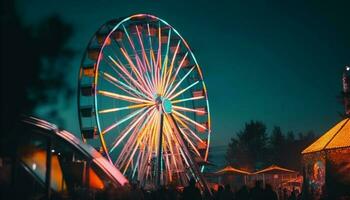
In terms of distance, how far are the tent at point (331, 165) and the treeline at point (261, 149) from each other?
34354 mm

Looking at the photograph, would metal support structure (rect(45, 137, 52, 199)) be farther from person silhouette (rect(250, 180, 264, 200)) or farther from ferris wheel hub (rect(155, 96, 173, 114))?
ferris wheel hub (rect(155, 96, 173, 114))

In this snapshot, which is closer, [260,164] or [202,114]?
[202,114]

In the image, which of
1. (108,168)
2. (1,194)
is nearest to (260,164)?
(108,168)

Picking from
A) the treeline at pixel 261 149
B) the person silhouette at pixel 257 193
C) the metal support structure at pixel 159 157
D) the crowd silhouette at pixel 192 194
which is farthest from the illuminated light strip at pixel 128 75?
the treeline at pixel 261 149

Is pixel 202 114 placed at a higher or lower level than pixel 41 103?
higher

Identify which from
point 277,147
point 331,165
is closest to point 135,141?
point 331,165

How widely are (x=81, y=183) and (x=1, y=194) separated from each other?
5362 mm

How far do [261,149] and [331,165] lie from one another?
45.4 m

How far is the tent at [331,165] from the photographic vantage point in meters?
23.0

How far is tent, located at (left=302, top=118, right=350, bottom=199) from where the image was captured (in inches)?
905

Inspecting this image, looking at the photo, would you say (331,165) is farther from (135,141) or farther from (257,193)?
(257,193)

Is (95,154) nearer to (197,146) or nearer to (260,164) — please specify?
(197,146)

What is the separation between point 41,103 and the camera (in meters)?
6.61

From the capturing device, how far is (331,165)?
23.6 m
